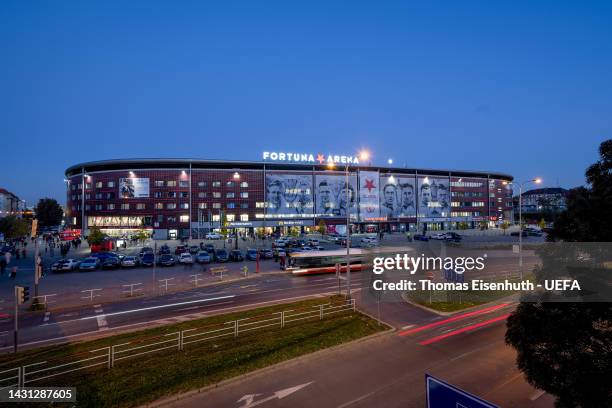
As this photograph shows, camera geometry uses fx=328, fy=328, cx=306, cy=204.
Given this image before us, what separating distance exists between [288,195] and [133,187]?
145ft

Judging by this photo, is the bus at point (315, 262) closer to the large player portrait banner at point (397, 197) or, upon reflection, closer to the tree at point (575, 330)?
the tree at point (575, 330)

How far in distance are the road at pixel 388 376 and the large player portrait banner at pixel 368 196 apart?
87084 mm

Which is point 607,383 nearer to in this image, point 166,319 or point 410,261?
point 166,319

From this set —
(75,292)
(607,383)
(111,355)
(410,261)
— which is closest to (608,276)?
(607,383)

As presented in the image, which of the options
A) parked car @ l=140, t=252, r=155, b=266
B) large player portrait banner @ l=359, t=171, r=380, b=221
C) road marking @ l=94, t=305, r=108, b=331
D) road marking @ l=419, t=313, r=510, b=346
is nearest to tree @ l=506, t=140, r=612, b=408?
road marking @ l=419, t=313, r=510, b=346

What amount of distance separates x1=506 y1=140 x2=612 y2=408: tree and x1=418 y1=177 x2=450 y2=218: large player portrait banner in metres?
111

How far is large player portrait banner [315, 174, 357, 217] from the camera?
103 meters

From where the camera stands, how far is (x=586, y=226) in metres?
7.46

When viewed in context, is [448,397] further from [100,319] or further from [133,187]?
[133,187]

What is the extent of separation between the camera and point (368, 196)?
4151 inches

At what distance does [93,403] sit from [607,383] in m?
14.0

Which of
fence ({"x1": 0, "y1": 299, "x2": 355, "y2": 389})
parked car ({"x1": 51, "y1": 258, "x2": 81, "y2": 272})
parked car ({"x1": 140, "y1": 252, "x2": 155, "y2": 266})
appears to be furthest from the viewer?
parked car ({"x1": 140, "y1": 252, "x2": 155, "y2": 266})

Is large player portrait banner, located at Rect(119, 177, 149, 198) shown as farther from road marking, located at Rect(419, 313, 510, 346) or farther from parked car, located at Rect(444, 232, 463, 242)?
road marking, located at Rect(419, 313, 510, 346)

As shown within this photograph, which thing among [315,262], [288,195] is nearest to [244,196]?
A: [288,195]
